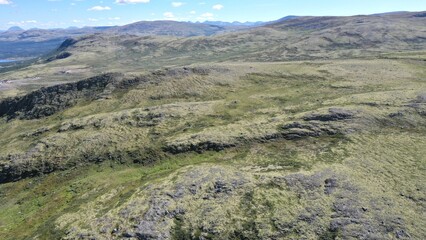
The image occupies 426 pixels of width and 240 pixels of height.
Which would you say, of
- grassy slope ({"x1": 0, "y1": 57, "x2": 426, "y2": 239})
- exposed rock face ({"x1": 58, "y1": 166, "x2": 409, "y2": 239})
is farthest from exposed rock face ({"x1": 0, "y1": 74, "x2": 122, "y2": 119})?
exposed rock face ({"x1": 58, "y1": 166, "x2": 409, "y2": 239})

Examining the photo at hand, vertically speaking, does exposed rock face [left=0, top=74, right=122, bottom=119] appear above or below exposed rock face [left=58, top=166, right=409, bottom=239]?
above

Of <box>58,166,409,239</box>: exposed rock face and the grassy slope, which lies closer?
<box>58,166,409,239</box>: exposed rock face

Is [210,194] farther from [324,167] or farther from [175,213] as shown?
[324,167]

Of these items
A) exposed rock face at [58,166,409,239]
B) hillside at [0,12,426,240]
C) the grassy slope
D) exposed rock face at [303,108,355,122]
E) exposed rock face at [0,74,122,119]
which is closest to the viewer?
exposed rock face at [58,166,409,239]

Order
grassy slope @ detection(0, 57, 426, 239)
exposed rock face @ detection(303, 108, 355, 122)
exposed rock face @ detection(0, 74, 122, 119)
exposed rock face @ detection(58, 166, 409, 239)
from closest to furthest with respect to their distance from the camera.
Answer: exposed rock face @ detection(58, 166, 409, 239) → grassy slope @ detection(0, 57, 426, 239) → exposed rock face @ detection(303, 108, 355, 122) → exposed rock face @ detection(0, 74, 122, 119)

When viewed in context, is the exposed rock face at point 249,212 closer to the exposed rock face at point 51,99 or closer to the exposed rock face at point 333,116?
the exposed rock face at point 333,116

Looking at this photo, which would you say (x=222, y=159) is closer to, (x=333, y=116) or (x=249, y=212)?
(x=249, y=212)

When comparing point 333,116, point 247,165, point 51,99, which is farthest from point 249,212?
point 51,99

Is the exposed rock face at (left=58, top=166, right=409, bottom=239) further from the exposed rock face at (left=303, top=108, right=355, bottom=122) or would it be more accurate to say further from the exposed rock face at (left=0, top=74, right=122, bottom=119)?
the exposed rock face at (left=0, top=74, right=122, bottom=119)
